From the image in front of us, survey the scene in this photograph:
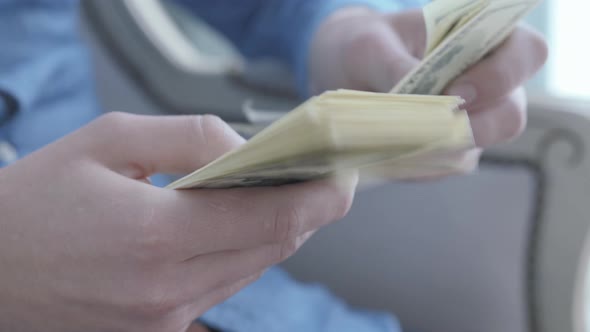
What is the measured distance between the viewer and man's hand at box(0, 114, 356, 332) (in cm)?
28

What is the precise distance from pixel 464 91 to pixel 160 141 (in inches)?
8.2

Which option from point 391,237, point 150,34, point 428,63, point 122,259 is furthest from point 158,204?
point 150,34

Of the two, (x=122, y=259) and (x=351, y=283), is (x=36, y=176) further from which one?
(x=351, y=283)

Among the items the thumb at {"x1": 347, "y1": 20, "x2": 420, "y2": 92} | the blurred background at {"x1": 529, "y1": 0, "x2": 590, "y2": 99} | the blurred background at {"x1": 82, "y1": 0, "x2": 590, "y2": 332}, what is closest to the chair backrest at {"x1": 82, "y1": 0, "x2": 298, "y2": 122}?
the blurred background at {"x1": 82, "y1": 0, "x2": 590, "y2": 332}

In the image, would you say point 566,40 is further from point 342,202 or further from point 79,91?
point 342,202

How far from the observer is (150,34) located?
2.65 ft

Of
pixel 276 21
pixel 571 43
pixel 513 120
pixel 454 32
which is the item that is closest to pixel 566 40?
pixel 571 43

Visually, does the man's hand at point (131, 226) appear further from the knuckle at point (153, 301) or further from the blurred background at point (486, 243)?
the blurred background at point (486, 243)

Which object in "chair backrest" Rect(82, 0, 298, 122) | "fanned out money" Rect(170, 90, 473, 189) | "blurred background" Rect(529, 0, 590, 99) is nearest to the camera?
"fanned out money" Rect(170, 90, 473, 189)

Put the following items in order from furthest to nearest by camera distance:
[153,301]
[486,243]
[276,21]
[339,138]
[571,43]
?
[571,43]
[276,21]
[486,243]
[153,301]
[339,138]

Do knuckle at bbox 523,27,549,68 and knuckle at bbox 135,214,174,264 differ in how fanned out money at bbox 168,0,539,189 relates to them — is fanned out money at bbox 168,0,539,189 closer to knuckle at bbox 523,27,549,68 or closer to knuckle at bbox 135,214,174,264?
knuckle at bbox 135,214,174,264

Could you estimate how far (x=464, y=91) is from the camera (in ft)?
1.32

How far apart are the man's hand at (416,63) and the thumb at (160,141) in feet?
0.58

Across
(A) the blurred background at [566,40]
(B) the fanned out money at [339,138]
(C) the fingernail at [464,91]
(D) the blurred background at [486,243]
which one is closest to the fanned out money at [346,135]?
(B) the fanned out money at [339,138]
